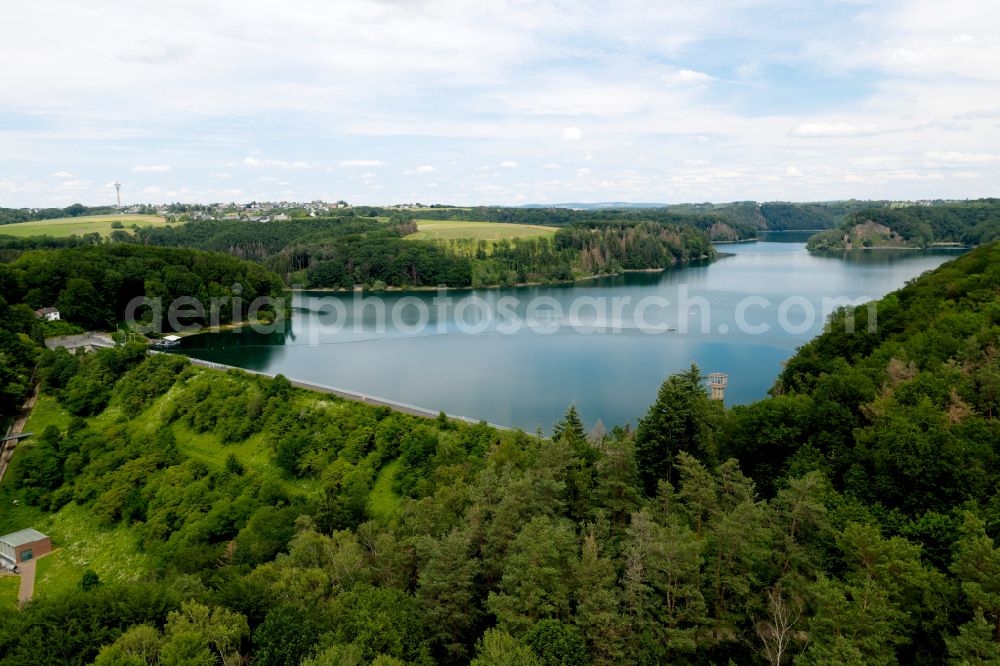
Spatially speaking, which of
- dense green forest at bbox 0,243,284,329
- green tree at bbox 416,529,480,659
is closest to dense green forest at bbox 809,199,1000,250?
dense green forest at bbox 0,243,284,329

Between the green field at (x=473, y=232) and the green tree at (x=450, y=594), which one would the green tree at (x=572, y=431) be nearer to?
the green tree at (x=450, y=594)

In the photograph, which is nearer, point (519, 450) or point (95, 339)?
point (519, 450)

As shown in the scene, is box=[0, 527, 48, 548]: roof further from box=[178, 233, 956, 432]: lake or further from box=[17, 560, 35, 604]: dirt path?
box=[178, 233, 956, 432]: lake

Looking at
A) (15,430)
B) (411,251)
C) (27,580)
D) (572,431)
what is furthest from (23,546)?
(411,251)

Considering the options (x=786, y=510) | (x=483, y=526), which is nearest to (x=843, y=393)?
(x=786, y=510)

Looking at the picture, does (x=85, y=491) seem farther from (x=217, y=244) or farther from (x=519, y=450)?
(x=217, y=244)

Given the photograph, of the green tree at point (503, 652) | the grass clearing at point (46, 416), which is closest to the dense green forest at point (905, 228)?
the grass clearing at point (46, 416)
